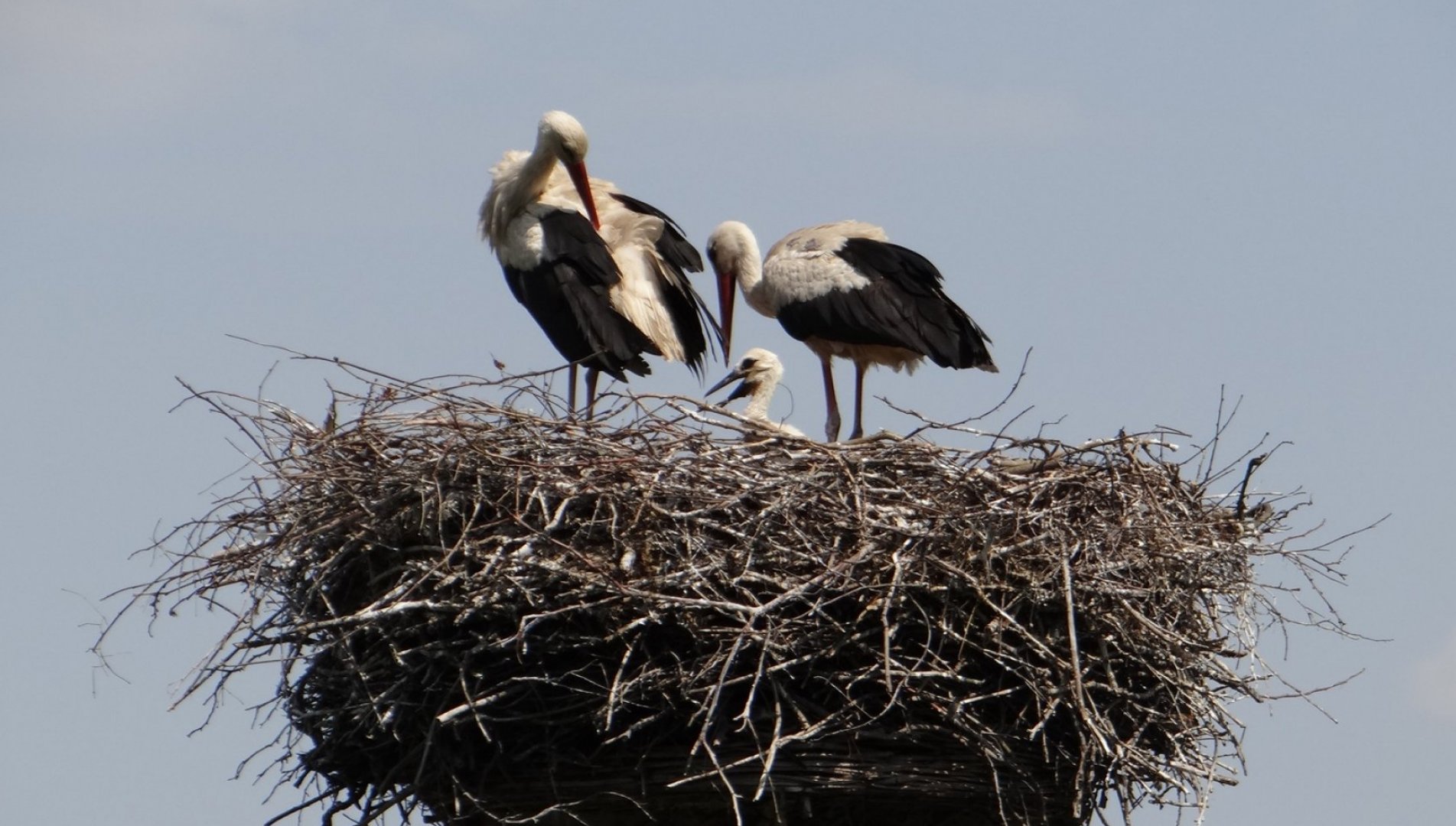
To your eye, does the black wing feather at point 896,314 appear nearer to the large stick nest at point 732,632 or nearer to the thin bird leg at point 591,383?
the thin bird leg at point 591,383

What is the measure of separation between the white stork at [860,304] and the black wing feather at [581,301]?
845mm

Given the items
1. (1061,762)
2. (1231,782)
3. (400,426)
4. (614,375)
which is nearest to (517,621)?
(400,426)

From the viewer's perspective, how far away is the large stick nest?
563cm

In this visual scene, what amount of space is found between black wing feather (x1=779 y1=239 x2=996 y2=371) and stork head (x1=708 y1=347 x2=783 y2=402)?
427 millimetres

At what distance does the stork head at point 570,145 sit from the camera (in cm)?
850

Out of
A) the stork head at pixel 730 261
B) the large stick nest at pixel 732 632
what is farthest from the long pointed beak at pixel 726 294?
the large stick nest at pixel 732 632

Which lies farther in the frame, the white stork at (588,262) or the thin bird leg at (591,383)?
the thin bird leg at (591,383)

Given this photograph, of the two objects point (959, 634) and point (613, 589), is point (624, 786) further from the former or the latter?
point (959, 634)

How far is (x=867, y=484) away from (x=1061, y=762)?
2.95 feet

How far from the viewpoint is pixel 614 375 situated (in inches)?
328

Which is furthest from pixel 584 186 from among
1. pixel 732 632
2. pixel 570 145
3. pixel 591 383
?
pixel 732 632

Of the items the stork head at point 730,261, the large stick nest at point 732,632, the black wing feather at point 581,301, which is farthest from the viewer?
the stork head at point 730,261

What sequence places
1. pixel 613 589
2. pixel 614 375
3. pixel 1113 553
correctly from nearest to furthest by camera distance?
pixel 613 589 → pixel 1113 553 → pixel 614 375

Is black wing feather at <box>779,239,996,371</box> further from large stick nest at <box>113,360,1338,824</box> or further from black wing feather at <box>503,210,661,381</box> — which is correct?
large stick nest at <box>113,360,1338,824</box>
